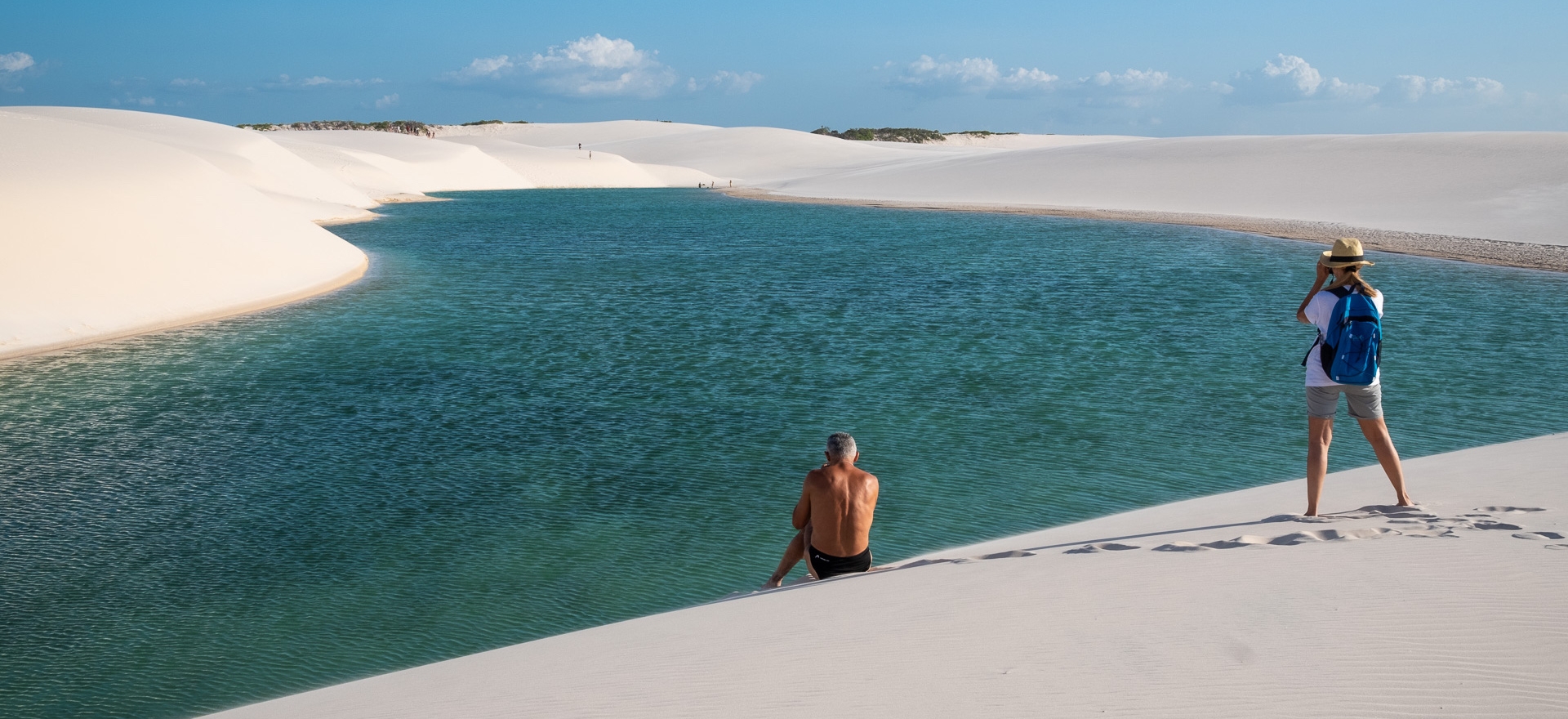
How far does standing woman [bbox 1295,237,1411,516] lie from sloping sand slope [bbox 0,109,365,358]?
48.5ft

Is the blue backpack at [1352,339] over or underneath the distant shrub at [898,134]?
underneath

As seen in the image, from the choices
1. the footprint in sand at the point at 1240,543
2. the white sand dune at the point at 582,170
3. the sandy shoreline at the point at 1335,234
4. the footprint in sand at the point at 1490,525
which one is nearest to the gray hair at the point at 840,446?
the footprint in sand at the point at 1240,543

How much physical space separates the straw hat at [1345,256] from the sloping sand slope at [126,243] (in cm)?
1490

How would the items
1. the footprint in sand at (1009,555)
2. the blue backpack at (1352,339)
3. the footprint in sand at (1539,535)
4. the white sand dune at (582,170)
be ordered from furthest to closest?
1. the white sand dune at (582,170)
2. the footprint in sand at (1009,555)
3. the blue backpack at (1352,339)
4. the footprint in sand at (1539,535)

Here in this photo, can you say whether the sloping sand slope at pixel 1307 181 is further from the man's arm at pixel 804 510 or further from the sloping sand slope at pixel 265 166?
the man's arm at pixel 804 510

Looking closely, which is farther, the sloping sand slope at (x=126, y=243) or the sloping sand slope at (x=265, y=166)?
the sloping sand slope at (x=265, y=166)

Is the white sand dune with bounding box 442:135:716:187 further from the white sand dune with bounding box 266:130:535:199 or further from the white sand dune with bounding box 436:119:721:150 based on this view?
the white sand dune with bounding box 436:119:721:150

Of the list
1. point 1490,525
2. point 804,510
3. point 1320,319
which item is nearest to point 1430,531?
point 1490,525

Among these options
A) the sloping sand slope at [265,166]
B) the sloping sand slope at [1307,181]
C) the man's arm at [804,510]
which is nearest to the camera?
the man's arm at [804,510]

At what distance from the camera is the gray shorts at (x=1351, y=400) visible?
559 cm

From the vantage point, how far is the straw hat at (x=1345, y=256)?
5.42m

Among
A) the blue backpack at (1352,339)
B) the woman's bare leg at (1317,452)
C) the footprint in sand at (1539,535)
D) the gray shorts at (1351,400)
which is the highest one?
the blue backpack at (1352,339)

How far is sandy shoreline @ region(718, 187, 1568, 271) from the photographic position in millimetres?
23891

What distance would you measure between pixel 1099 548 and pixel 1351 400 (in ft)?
4.76
